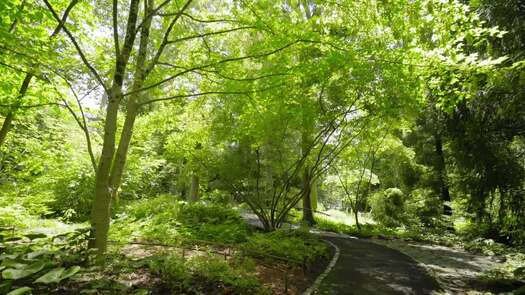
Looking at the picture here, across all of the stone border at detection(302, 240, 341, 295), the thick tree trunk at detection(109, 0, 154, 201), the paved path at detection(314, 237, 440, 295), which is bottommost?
the paved path at detection(314, 237, 440, 295)

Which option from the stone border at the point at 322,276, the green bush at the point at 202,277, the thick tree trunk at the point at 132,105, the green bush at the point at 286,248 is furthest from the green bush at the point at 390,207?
the thick tree trunk at the point at 132,105

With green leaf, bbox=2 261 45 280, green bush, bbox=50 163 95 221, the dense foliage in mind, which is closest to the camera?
green leaf, bbox=2 261 45 280

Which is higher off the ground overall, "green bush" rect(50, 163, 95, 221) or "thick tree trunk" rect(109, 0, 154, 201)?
"thick tree trunk" rect(109, 0, 154, 201)

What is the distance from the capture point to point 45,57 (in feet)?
13.5

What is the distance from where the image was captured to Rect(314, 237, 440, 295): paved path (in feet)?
17.5

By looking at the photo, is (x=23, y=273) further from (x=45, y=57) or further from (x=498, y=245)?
(x=498, y=245)

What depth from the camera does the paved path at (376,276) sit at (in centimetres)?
532

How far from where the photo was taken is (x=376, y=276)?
619 cm

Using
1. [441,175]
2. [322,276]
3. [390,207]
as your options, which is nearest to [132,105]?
[322,276]

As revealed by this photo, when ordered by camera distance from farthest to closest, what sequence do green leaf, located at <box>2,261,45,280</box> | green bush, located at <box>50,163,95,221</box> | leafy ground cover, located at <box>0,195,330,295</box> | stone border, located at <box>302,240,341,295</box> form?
green bush, located at <box>50,163,95,221</box>
stone border, located at <box>302,240,341,295</box>
leafy ground cover, located at <box>0,195,330,295</box>
green leaf, located at <box>2,261,45,280</box>

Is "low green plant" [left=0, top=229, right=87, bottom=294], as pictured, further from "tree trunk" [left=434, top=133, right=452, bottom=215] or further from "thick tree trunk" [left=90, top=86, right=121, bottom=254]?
"tree trunk" [left=434, top=133, right=452, bottom=215]

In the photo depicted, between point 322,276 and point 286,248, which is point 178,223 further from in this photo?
point 322,276

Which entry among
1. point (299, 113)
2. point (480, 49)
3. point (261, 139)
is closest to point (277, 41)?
point (299, 113)

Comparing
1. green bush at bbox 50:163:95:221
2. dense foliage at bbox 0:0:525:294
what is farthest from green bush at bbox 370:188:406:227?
green bush at bbox 50:163:95:221
